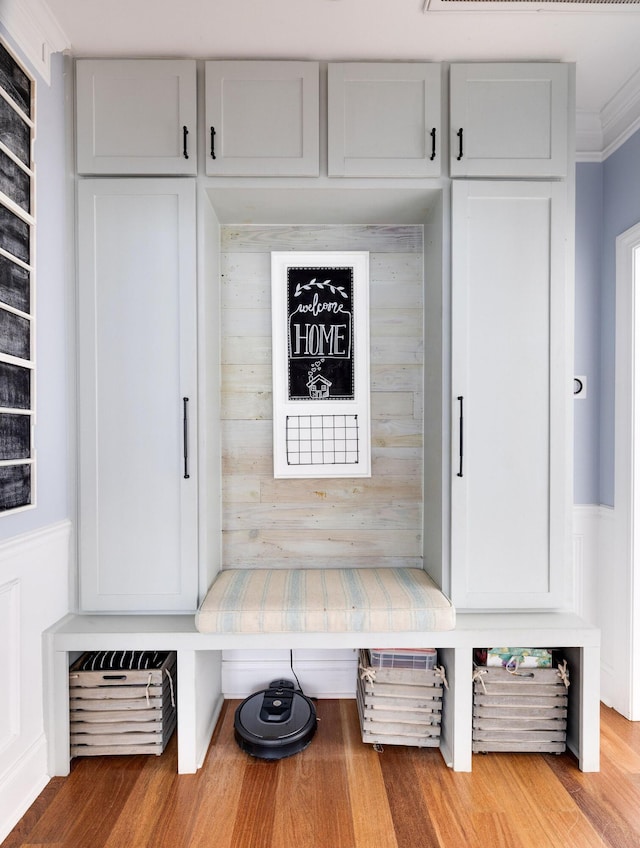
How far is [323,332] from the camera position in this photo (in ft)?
7.49

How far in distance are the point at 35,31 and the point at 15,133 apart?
40cm

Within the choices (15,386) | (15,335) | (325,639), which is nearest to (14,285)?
(15,335)

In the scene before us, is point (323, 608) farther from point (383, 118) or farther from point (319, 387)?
point (383, 118)

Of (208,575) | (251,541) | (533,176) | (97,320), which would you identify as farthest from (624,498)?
(97,320)

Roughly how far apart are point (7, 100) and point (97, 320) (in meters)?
0.70

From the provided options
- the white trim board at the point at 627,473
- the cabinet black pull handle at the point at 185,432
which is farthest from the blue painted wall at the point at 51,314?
the white trim board at the point at 627,473

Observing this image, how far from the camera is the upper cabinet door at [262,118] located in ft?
6.21

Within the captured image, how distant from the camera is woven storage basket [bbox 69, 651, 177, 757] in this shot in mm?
1826

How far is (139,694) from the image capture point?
71.9 inches

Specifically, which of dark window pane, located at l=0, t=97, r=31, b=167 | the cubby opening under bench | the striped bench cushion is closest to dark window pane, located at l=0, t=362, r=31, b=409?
dark window pane, located at l=0, t=97, r=31, b=167

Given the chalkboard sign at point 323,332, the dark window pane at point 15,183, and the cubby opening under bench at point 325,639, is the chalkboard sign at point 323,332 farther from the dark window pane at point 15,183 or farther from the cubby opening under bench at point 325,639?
the dark window pane at point 15,183

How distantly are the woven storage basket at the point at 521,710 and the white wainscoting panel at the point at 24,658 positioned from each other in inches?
59.6

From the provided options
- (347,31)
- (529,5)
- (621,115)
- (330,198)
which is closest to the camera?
(529,5)

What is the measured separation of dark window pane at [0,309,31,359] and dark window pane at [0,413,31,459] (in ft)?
0.66
